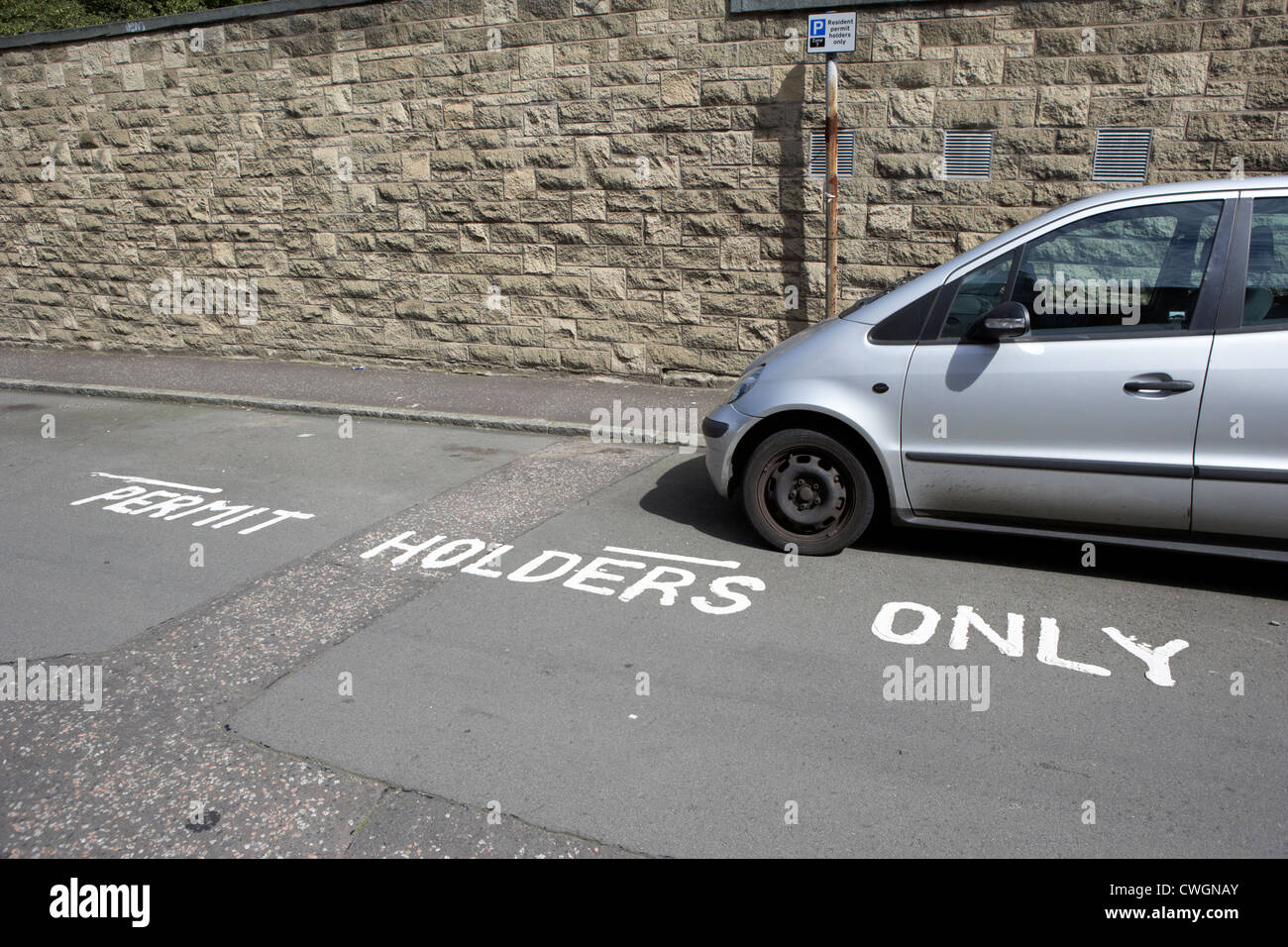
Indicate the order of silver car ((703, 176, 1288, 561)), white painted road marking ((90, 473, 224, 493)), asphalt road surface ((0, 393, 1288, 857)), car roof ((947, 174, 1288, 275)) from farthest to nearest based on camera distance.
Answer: white painted road marking ((90, 473, 224, 493)) < car roof ((947, 174, 1288, 275)) < silver car ((703, 176, 1288, 561)) < asphalt road surface ((0, 393, 1288, 857))

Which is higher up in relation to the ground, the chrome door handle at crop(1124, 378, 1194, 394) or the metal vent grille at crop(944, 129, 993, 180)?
the metal vent grille at crop(944, 129, 993, 180)

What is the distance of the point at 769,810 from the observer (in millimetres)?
3160

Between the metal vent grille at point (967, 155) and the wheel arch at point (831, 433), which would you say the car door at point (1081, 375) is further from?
the metal vent grille at point (967, 155)

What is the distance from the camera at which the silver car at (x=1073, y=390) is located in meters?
4.49

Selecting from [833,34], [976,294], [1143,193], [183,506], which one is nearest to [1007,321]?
[976,294]

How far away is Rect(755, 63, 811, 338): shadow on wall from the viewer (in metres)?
8.98

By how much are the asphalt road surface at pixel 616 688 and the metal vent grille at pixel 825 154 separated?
3.97 metres

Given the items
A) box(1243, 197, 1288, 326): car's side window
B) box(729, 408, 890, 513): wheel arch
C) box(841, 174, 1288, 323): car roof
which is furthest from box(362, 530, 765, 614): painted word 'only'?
box(1243, 197, 1288, 326): car's side window

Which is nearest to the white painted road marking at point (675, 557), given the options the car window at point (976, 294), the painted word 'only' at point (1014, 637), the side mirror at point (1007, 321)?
the painted word 'only' at point (1014, 637)

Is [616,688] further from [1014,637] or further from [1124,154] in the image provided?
[1124,154]

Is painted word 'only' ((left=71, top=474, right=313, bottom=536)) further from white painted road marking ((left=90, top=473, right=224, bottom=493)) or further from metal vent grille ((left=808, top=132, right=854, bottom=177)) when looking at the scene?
metal vent grille ((left=808, top=132, right=854, bottom=177))

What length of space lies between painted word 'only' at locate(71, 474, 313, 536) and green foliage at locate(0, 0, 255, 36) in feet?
51.5

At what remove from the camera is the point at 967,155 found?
8.54m
